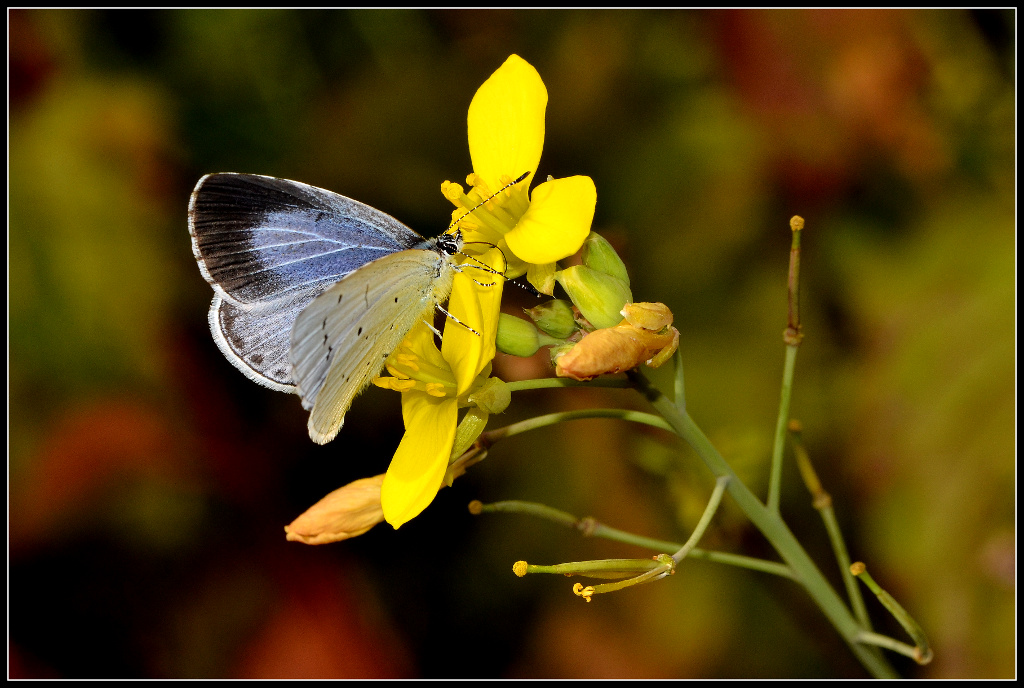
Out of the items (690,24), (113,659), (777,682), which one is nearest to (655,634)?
(777,682)

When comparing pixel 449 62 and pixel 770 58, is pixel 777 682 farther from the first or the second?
pixel 449 62

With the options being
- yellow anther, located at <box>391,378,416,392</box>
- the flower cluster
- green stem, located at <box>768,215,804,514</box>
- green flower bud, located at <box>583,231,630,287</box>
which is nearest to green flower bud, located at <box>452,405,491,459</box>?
the flower cluster

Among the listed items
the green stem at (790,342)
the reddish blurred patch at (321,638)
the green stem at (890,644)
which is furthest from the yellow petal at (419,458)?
the reddish blurred patch at (321,638)

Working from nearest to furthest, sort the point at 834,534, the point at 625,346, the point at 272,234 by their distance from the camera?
the point at 625,346, the point at 272,234, the point at 834,534

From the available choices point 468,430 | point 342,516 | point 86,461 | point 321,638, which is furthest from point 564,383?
point 86,461

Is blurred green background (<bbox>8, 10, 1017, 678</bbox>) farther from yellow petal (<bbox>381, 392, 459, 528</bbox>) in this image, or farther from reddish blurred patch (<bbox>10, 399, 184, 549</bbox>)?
yellow petal (<bbox>381, 392, 459, 528</bbox>)

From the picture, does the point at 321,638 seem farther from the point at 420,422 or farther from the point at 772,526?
the point at 772,526

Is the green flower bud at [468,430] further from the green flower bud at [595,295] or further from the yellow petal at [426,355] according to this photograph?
the green flower bud at [595,295]
